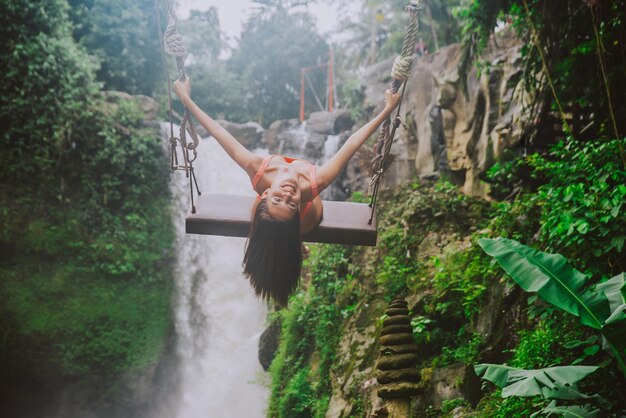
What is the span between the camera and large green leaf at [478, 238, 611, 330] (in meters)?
2.44

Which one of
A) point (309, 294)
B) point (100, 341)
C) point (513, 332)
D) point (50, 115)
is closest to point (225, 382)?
point (100, 341)

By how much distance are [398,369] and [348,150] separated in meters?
1.62

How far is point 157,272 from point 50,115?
3.82 meters

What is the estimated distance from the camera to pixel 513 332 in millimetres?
3844

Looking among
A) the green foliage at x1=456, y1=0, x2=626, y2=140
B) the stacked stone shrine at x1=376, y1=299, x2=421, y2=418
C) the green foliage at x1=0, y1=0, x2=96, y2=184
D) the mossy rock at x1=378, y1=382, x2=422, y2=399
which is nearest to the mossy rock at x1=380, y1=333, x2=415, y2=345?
the stacked stone shrine at x1=376, y1=299, x2=421, y2=418

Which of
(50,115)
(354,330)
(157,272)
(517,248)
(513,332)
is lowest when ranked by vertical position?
(157,272)

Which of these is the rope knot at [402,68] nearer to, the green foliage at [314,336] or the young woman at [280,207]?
the young woman at [280,207]

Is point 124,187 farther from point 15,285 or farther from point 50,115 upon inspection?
point 15,285

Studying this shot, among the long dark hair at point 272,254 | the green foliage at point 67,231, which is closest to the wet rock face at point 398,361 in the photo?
the long dark hair at point 272,254

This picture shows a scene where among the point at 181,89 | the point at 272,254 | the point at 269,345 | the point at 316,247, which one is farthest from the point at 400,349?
the point at 269,345

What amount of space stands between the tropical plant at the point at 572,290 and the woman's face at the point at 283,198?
1.13 metres

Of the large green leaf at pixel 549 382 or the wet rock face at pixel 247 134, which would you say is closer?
the large green leaf at pixel 549 382

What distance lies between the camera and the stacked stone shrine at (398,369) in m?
3.42

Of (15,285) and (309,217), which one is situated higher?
(309,217)
